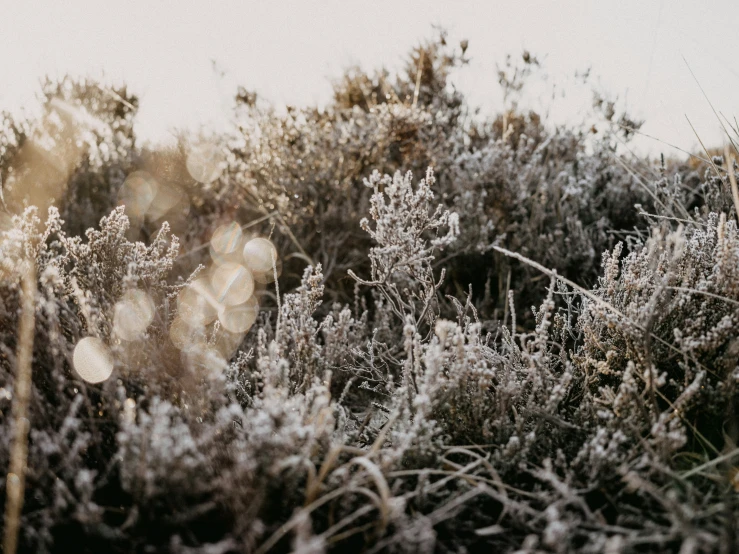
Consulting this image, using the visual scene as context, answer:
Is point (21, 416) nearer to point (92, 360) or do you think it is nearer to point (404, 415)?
point (92, 360)

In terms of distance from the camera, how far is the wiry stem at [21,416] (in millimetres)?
955

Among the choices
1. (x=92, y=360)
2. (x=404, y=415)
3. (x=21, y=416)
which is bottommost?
(x=404, y=415)

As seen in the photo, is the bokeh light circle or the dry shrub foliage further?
the bokeh light circle

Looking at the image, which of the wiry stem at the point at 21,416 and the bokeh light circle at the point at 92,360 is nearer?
the wiry stem at the point at 21,416

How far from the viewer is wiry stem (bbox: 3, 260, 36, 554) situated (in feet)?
3.13

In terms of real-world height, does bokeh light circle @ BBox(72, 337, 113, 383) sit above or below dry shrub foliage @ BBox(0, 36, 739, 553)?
above

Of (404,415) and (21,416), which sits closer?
(21,416)

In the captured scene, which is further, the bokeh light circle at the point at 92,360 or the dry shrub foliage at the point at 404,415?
the bokeh light circle at the point at 92,360

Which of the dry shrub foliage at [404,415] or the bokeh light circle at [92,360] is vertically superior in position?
the bokeh light circle at [92,360]

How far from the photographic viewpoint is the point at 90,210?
3.82 metres

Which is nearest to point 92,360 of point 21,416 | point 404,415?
point 21,416

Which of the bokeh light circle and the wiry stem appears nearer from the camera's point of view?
the wiry stem

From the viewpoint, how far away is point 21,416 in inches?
46.3

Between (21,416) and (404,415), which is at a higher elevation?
(21,416)
